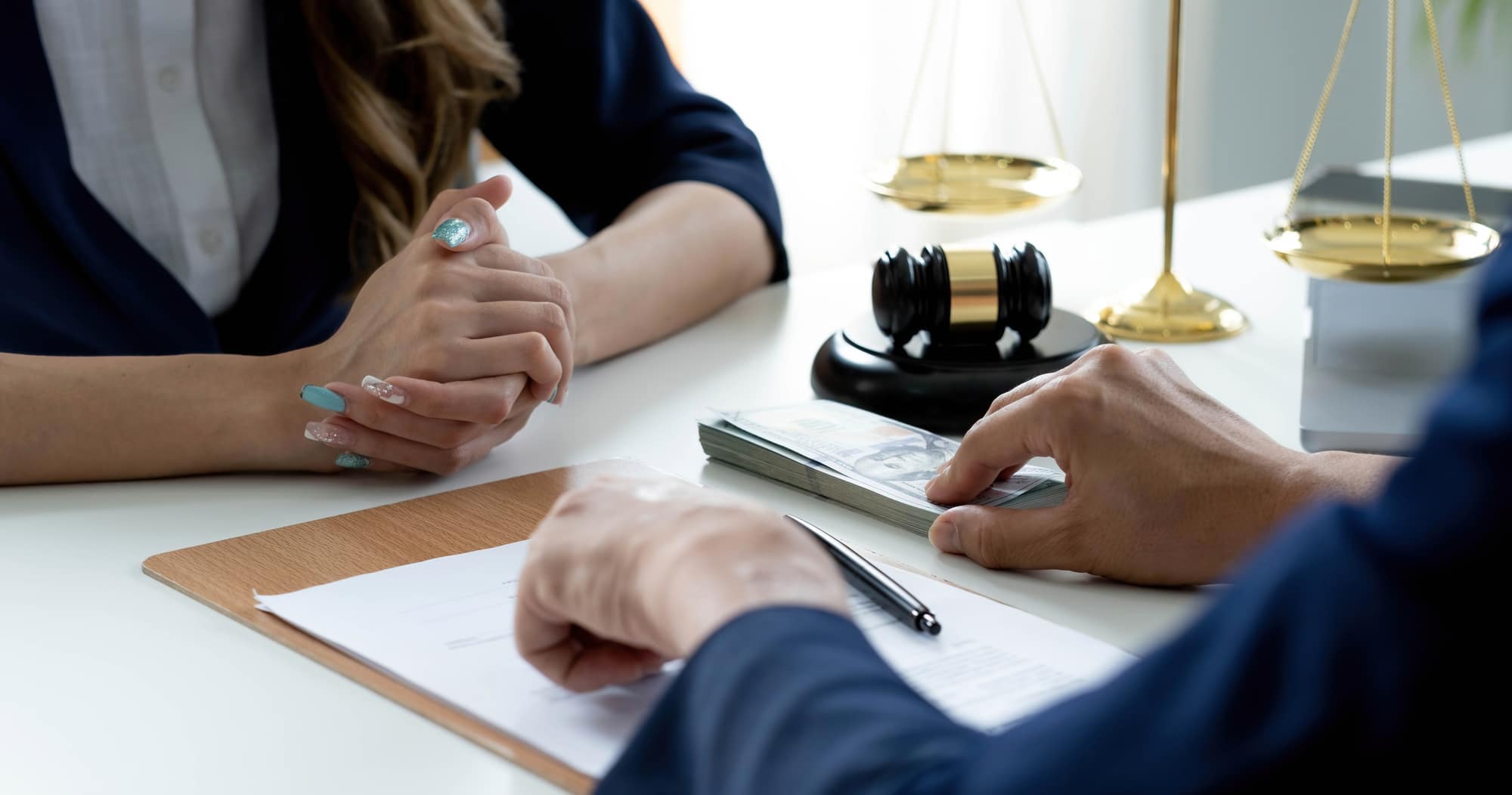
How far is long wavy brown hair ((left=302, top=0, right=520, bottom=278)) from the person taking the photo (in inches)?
55.4

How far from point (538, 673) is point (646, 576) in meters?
0.14

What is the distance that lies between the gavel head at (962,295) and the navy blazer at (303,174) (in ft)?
1.37

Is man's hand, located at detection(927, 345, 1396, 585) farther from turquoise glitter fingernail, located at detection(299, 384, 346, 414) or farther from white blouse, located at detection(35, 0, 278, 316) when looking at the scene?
white blouse, located at detection(35, 0, 278, 316)

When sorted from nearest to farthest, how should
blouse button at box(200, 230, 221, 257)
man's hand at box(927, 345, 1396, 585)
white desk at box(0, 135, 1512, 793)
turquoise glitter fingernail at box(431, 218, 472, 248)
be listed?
white desk at box(0, 135, 1512, 793)
man's hand at box(927, 345, 1396, 585)
turquoise glitter fingernail at box(431, 218, 472, 248)
blouse button at box(200, 230, 221, 257)

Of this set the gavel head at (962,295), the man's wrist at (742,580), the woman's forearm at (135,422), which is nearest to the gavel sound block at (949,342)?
the gavel head at (962,295)

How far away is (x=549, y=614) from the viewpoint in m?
0.61

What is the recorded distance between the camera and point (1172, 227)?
130 centimetres

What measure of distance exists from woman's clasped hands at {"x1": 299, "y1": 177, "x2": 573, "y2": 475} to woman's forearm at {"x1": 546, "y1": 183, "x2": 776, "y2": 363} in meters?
0.15

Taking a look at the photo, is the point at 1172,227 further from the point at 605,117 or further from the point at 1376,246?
the point at 605,117

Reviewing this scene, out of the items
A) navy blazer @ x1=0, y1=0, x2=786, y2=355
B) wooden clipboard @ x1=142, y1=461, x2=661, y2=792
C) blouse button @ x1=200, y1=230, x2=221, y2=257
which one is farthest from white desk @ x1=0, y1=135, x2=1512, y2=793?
blouse button @ x1=200, y1=230, x2=221, y2=257

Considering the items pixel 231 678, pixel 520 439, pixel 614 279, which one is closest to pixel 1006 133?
pixel 614 279

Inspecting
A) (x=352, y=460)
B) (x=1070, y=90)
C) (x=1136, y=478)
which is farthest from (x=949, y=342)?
(x=1070, y=90)

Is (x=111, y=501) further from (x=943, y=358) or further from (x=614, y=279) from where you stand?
(x=943, y=358)

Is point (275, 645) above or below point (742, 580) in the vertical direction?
below
